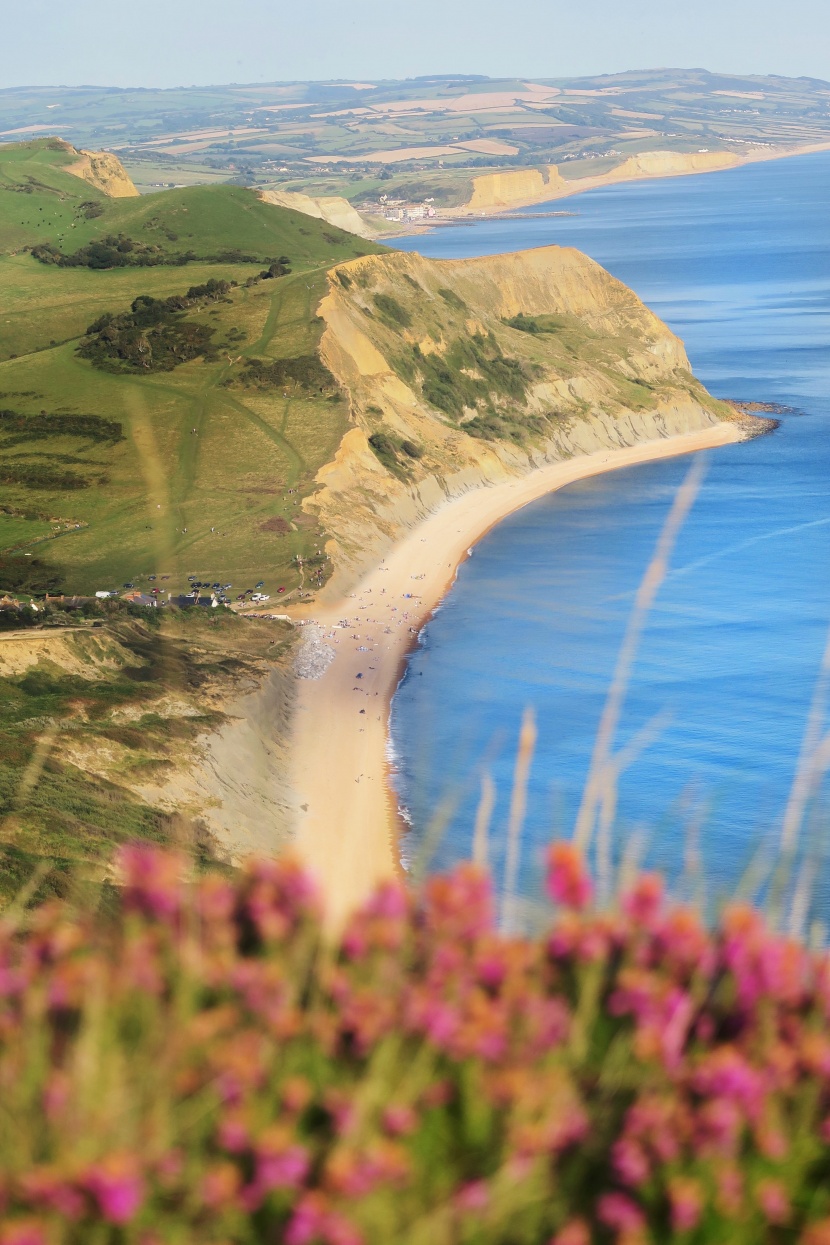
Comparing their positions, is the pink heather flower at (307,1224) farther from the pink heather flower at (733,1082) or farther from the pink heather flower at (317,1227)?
the pink heather flower at (733,1082)

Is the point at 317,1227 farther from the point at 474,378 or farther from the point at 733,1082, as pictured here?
the point at 474,378

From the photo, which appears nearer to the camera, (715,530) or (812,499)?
(715,530)

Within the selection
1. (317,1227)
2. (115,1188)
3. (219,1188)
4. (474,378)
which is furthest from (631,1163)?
(474,378)

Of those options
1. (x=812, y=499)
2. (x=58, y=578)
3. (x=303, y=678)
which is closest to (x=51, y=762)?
(x=303, y=678)

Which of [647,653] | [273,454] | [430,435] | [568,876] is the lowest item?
[647,653]

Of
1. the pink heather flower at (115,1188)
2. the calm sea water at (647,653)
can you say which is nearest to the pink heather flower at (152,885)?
the pink heather flower at (115,1188)

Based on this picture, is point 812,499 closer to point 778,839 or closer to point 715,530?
point 715,530
